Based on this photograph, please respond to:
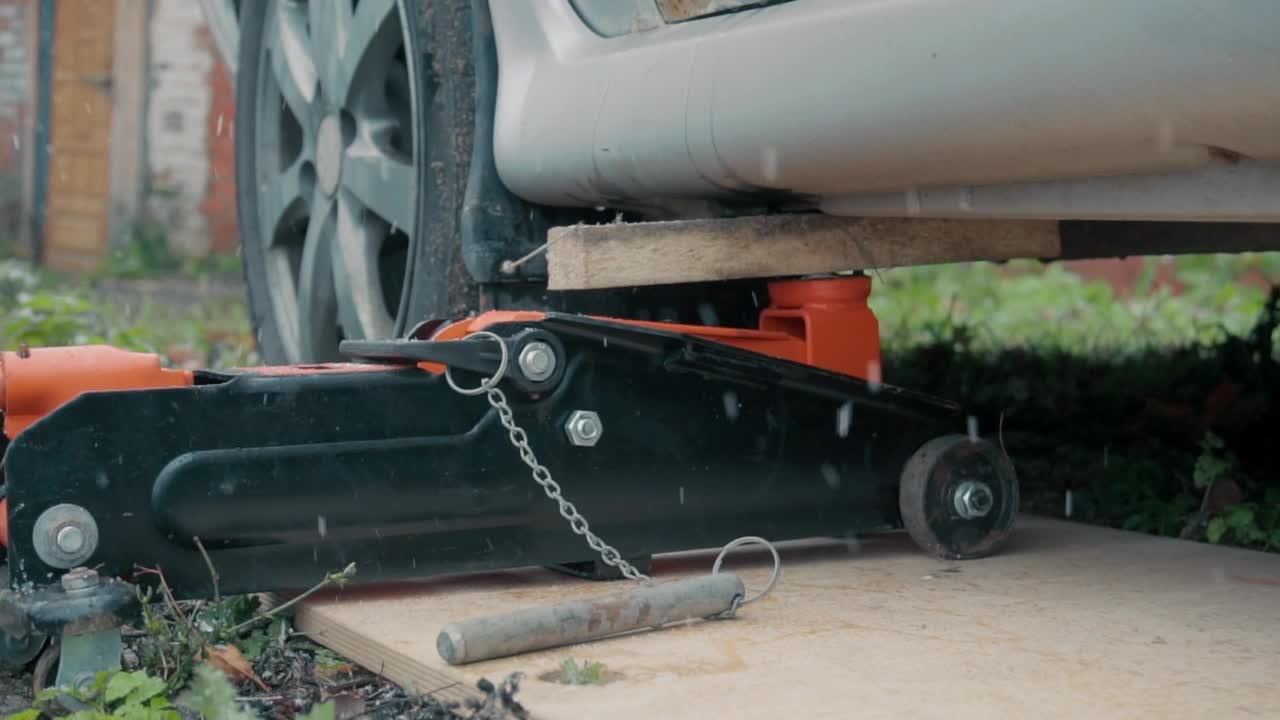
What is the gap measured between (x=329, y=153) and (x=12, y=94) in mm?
11037

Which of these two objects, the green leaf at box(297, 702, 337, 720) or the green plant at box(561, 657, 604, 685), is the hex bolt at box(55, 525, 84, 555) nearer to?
the green leaf at box(297, 702, 337, 720)

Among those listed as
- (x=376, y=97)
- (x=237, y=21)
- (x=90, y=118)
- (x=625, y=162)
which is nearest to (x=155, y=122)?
(x=90, y=118)

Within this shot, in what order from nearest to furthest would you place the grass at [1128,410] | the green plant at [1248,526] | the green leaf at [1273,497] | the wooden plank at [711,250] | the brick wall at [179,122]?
1. the wooden plank at [711,250]
2. the green plant at [1248,526]
3. the green leaf at [1273,497]
4. the grass at [1128,410]
5. the brick wall at [179,122]

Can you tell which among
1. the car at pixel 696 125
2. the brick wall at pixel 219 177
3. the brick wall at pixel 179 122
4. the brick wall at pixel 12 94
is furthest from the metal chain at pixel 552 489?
the brick wall at pixel 12 94

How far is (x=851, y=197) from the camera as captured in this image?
2.48 meters

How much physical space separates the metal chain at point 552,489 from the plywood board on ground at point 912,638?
5cm

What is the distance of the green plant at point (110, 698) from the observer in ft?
6.13

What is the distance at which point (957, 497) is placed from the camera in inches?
101

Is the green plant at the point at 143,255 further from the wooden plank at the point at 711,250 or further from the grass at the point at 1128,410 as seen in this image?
the wooden plank at the point at 711,250

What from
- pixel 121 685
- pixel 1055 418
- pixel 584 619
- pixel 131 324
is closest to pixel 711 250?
pixel 584 619

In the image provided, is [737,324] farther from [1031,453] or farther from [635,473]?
[1031,453]

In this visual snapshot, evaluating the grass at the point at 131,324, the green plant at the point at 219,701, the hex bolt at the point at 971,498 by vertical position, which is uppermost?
the grass at the point at 131,324

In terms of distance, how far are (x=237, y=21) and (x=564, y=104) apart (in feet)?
5.55

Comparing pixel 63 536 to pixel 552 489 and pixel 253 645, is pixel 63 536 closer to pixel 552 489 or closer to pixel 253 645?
pixel 253 645
